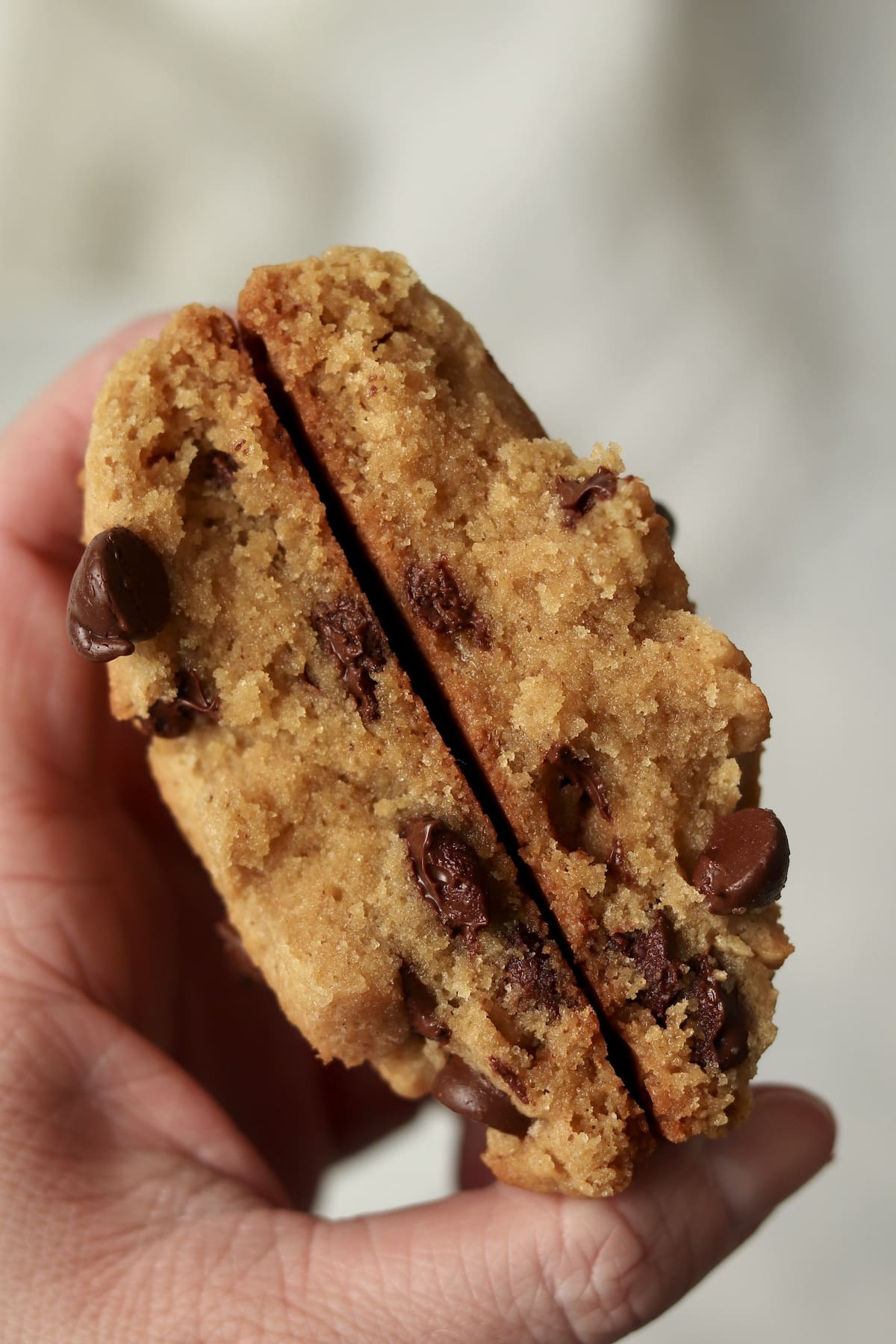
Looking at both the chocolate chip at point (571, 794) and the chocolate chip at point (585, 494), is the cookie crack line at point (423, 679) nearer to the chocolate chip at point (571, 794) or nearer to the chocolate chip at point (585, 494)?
the chocolate chip at point (571, 794)

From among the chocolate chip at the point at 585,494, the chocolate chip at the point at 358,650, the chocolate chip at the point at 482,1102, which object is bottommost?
the chocolate chip at the point at 482,1102

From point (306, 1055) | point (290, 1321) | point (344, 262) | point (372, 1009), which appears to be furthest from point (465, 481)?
point (306, 1055)

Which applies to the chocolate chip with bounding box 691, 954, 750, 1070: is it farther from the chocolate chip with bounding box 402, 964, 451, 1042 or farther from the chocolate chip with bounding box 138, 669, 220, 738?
the chocolate chip with bounding box 138, 669, 220, 738

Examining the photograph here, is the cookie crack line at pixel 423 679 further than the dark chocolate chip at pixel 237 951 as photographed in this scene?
No

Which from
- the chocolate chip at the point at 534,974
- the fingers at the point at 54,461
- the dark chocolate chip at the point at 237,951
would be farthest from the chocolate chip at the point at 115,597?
the fingers at the point at 54,461

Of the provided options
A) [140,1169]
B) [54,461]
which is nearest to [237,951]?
[140,1169]

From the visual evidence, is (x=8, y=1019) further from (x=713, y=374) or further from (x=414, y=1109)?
(x=713, y=374)

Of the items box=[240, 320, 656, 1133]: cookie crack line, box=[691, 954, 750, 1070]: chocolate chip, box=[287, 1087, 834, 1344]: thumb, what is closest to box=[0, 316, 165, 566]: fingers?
box=[240, 320, 656, 1133]: cookie crack line
